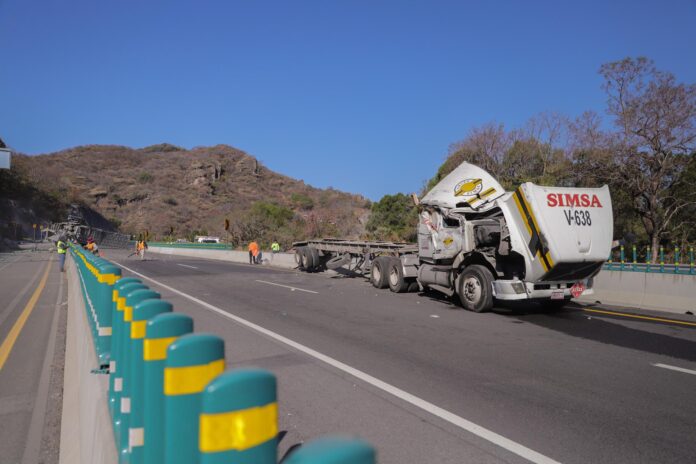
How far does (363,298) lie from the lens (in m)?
14.0

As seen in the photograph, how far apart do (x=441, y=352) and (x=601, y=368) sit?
2.15 metres

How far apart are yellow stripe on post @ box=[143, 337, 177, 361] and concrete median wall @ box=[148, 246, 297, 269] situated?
2526 centimetres

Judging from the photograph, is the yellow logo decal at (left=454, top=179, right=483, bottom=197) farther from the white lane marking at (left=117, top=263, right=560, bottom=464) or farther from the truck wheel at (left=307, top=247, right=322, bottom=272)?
the truck wheel at (left=307, top=247, right=322, bottom=272)

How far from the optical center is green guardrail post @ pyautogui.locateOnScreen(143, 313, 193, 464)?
214 centimetres

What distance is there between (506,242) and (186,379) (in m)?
9.79

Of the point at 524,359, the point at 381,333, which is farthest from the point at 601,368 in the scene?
the point at 381,333

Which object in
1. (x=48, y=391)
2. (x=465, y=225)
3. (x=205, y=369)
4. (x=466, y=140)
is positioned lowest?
(x=48, y=391)

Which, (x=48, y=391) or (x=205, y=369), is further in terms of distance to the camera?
(x=48, y=391)

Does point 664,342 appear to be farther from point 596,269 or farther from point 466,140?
point 466,140

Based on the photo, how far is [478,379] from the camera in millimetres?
6047

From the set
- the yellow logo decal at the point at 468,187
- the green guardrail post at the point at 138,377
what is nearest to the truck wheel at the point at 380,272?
the yellow logo decal at the point at 468,187

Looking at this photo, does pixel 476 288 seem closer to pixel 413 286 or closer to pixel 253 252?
pixel 413 286

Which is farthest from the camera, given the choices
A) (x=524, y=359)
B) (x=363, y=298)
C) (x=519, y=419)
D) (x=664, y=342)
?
(x=363, y=298)

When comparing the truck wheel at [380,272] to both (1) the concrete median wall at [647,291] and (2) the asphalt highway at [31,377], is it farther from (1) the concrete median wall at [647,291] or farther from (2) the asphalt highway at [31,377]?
(2) the asphalt highway at [31,377]
